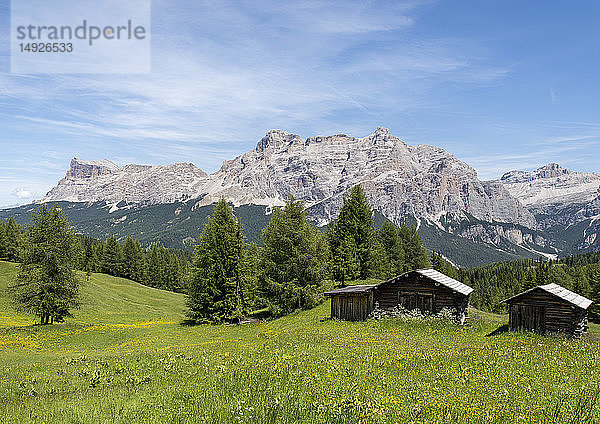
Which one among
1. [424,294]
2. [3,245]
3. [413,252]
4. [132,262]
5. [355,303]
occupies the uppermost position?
[3,245]

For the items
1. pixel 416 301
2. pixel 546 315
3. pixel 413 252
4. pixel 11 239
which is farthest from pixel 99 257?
pixel 546 315

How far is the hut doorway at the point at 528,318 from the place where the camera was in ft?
99.9

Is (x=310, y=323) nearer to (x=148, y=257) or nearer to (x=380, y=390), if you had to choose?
(x=380, y=390)

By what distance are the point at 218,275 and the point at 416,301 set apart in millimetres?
22654

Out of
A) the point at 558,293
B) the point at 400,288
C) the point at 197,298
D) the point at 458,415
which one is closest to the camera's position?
the point at 458,415

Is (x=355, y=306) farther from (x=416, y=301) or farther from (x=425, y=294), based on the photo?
(x=425, y=294)

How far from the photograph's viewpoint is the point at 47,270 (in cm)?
4038

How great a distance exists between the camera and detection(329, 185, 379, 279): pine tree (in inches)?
2347

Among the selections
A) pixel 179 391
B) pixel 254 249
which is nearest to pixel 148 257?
pixel 254 249

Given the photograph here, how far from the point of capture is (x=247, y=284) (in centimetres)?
4728

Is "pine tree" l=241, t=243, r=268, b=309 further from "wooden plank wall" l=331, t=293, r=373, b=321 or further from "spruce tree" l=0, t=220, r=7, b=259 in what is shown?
"spruce tree" l=0, t=220, r=7, b=259

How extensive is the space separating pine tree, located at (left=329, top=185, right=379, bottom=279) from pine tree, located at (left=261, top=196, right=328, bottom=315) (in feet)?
38.5

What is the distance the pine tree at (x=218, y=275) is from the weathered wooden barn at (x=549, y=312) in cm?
2836

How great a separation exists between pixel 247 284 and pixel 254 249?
4921mm
